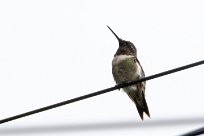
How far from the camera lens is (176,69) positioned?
14.1ft

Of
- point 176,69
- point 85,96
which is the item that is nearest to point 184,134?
point 176,69

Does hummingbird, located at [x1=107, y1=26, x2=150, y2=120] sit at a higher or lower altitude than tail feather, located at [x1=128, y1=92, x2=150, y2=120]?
higher

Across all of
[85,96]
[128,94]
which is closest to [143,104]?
[128,94]

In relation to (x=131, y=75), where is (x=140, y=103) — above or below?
below

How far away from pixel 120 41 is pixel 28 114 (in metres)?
4.06

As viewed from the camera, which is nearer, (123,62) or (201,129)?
(201,129)

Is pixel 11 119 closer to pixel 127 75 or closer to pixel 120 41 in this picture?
pixel 127 75

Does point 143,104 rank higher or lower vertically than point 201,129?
higher

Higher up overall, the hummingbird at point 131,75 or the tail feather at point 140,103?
the hummingbird at point 131,75

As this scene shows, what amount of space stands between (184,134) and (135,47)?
4.76 metres

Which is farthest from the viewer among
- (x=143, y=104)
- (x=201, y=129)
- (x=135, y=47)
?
(x=135, y=47)

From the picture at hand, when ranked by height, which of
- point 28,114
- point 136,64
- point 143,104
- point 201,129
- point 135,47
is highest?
point 135,47

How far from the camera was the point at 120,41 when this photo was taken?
8453 millimetres

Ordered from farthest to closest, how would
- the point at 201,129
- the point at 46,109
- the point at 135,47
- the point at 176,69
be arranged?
the point at 135,47 → the point at 46,109 → the point at 176,69 → the point at 201,129
